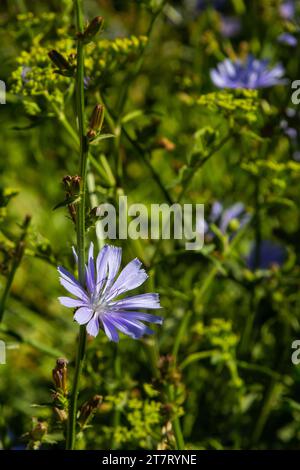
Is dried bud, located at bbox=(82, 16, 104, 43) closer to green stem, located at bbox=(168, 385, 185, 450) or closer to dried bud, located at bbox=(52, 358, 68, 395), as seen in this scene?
dried bud, located at bbox=(52, 358, 68, 395)

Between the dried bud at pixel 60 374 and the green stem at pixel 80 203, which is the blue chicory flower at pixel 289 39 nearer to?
the green stem at pixel 80 203

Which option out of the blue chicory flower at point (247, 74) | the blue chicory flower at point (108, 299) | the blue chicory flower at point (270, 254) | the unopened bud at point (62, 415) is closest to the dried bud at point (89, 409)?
the unopened bud at point (62, 415)

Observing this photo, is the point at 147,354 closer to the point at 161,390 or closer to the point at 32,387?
the point at 161,390

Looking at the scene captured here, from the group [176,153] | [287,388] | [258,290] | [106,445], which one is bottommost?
[106,445]

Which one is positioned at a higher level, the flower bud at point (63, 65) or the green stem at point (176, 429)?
the flower bud at point (63, 65)

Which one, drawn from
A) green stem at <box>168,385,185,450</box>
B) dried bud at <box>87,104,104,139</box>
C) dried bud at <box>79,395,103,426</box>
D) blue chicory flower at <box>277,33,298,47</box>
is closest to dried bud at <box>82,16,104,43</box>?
dried bud at <box>87,104,104,139</box>
